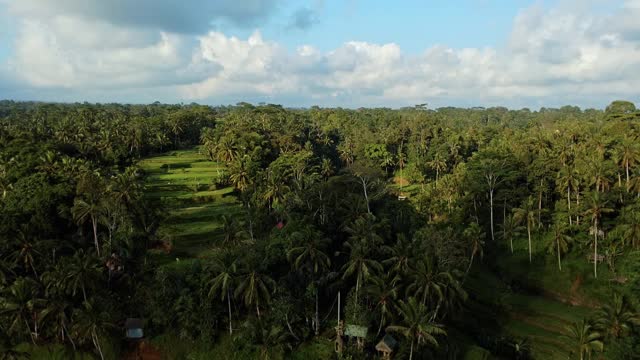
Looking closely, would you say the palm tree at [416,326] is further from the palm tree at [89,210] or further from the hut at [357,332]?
the palm tree at [89,210]

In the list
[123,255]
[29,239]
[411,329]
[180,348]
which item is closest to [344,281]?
[411,329]

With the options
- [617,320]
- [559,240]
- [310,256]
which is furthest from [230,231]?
[559,240]

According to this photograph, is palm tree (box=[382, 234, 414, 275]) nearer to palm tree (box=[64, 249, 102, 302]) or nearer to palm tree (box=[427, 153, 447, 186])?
palm tree (box=[64, 249, 102, 302])

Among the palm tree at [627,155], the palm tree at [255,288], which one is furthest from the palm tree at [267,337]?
the palm tree at [627,155]

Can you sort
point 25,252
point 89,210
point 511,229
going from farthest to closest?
point 511,229 < point 89,210 < point 25,252

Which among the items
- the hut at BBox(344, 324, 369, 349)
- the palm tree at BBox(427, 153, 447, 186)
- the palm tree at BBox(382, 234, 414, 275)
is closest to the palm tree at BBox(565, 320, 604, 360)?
the palm tree at BBox(382, 234, 414, 275)

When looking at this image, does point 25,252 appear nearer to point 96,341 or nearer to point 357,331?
point 96,341
